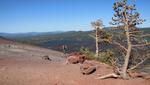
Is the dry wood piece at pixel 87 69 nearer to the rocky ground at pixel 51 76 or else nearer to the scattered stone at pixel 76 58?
the rocky ground at pixel 51 76

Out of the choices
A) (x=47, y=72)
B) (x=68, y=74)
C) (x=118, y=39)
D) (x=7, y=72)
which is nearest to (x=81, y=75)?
(x=68, y=74)

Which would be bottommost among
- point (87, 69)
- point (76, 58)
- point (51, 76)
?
point (51, 76)

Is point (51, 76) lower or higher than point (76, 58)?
lower

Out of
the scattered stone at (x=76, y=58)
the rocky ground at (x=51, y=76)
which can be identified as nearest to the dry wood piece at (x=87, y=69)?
the rocky ground at (x=51, y=76)

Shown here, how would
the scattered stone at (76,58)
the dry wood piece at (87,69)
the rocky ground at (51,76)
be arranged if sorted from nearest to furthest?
the rocky ground at (51,76) → the dry wood piece at (87,69) → the scattered stone at (76,58)

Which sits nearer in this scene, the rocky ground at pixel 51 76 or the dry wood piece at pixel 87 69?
the rocky ground at pixel 51 76

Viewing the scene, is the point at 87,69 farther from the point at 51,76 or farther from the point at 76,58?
the point at 76,58

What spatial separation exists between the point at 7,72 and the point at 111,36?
10737 mm

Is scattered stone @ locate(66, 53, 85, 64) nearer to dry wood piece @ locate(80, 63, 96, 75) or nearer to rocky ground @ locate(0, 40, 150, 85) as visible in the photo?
rocky ground @ locate(0, 40, 150, 85)

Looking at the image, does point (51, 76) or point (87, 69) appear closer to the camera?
point (51, 76)

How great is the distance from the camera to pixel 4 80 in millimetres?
22391

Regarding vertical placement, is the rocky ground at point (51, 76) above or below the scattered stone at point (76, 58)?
below

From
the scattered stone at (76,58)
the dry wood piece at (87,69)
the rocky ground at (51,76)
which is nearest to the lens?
the rocky ground at (51,76)

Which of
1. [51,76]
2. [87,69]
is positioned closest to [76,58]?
[87,69]
